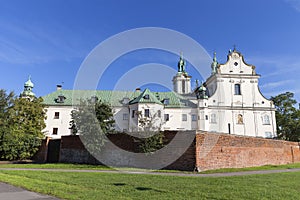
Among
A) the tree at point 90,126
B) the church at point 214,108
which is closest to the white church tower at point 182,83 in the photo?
the church at point 214,108

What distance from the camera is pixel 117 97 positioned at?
43.5 metres

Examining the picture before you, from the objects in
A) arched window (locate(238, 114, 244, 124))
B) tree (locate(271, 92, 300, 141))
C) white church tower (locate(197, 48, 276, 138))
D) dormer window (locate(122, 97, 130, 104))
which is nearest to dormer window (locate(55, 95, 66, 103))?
dormer window (locate(122, 97, 130, 104))

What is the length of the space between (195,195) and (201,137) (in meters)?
8.96

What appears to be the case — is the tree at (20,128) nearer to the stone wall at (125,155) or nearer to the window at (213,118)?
the stone wall at (125,155)

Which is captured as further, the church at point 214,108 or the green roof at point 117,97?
the green roof at point 117,97

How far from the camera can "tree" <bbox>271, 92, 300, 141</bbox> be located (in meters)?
40.9

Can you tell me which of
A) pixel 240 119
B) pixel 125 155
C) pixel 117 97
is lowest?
pixel 125 155

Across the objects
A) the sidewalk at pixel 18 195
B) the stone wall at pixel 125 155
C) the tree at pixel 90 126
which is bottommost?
the sidewalk at pixel 18 195

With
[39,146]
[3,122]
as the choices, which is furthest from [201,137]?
[3,122]

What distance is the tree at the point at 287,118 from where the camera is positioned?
4094cm

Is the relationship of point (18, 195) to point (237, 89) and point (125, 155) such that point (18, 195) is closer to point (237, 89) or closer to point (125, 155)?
point (125, 155)

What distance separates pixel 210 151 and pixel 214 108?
25.5m

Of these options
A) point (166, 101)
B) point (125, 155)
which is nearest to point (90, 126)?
point (125, 155)

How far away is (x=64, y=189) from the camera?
7578mm
